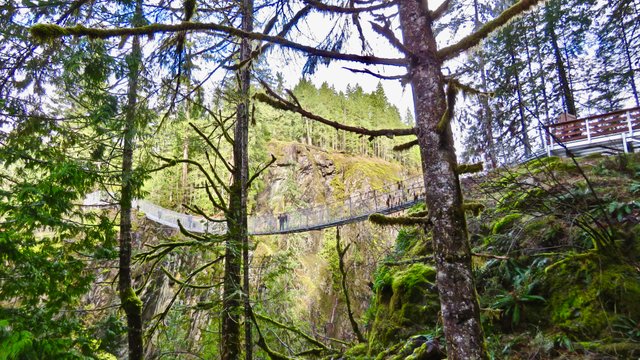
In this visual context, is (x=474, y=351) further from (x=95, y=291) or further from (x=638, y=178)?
(x=95, y=291)

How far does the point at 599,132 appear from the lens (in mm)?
6809

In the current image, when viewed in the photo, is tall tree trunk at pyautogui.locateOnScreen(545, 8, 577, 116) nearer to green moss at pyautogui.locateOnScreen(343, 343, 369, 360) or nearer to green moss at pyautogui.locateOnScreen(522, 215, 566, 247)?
green moss at pyautogui.locateOnScreen(522, 215, 566, 247)

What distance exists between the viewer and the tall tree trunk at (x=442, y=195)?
45.3 inches

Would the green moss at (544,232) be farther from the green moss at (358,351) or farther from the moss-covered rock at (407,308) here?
the green moss at (358,351)

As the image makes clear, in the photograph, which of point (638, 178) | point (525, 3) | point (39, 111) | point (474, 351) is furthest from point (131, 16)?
point (638, 178)

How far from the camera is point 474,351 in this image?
111 cm

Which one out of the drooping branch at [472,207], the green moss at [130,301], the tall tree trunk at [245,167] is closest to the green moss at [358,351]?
the tall tree trunk at [245,167]

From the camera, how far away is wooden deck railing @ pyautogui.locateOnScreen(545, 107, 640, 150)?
6285 mm

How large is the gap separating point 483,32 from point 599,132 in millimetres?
7514

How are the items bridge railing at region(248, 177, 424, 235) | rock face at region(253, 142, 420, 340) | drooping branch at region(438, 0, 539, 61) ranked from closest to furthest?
drooping branch at region(438, 0, 539, 61) < bridge railing at region(248, 177, 424, 235) < rock face at region(253, 142, 420, 340)

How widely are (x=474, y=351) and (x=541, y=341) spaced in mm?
1416

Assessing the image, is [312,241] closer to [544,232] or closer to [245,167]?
[245,167]

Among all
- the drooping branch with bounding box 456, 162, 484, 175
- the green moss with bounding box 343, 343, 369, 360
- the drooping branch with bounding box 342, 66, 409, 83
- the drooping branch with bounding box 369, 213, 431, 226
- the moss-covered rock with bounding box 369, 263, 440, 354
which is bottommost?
the green moss with bounding box 343, 343, 369, 360

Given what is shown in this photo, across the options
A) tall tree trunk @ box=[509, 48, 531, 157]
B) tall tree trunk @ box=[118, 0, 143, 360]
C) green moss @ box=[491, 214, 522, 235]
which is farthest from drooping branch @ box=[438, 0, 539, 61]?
tall tree trunk @ box=[118, 0, 143, 360]
